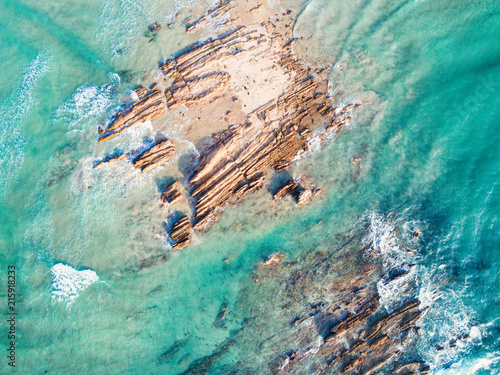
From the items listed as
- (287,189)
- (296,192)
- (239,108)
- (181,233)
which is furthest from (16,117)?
(296,192)

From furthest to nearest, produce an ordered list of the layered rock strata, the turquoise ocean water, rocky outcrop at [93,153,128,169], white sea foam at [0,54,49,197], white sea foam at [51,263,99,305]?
white sea foam at [0,54,49,197] → rocky outcrop at [93,153,128,169] → white sea foam at [51,263,99,305] → the turquoise ocean water → the layered rock strata

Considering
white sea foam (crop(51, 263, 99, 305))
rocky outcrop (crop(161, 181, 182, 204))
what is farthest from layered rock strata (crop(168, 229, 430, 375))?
white sea foam (crop(51, 263, 99, 305))

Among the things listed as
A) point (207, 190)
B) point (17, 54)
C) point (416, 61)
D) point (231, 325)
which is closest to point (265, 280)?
point (231, 325)

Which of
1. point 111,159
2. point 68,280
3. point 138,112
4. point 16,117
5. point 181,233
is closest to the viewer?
point 181,233

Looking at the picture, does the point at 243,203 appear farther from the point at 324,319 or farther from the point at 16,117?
the point at 16,117

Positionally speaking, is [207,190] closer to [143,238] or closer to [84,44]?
[143,238]

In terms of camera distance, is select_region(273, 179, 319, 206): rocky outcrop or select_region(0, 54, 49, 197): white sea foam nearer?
select_region(273, 179, 319, 206): rocky outcrop

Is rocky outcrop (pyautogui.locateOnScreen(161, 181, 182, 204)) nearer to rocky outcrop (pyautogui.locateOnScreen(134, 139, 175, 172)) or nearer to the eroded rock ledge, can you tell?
the eroded rock ledge
